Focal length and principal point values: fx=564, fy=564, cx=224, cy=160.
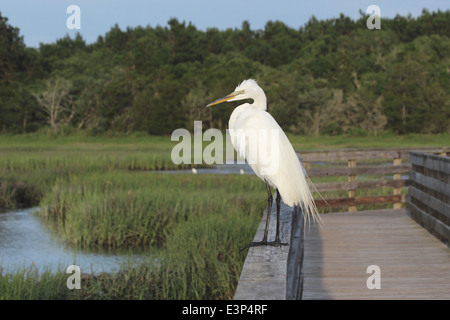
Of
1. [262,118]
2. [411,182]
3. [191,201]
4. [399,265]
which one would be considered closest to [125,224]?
[191,201]

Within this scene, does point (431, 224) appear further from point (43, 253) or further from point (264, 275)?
point (43, 253)

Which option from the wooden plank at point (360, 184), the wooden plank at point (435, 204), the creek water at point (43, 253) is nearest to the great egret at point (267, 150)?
the wooden plank at point (435, 204)

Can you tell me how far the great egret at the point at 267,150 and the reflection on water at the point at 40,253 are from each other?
353 centimetres

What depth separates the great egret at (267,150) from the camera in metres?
3.97

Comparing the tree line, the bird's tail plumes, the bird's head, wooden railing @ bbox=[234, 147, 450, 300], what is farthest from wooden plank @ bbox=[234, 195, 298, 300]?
the tree line

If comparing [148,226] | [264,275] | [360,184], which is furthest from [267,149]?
[148,226]

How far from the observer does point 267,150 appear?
13.5 feet

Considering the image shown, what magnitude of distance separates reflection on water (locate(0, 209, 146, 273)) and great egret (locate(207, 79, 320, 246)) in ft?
11.6

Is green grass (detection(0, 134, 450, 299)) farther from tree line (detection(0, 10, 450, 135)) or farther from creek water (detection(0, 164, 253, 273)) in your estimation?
tree line (detection(0, 10, 450, 135))

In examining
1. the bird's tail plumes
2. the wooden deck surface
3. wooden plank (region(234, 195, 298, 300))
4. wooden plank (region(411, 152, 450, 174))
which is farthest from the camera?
wooden plank (region(411, 152, 450, 174))

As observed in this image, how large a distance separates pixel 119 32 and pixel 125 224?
2170 inches

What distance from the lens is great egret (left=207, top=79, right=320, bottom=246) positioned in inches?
156

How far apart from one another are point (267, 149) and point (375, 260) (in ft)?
8.06

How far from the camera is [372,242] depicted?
22.2 ft
